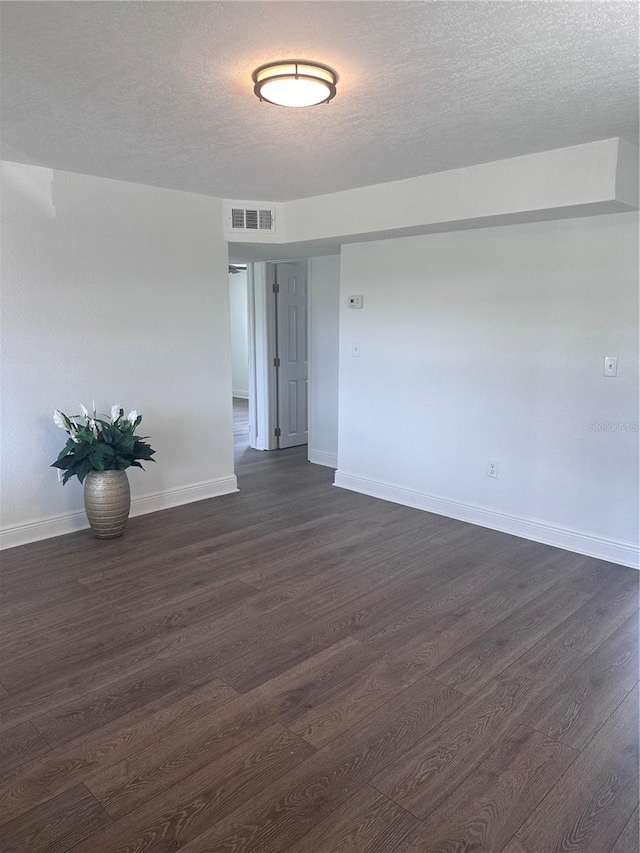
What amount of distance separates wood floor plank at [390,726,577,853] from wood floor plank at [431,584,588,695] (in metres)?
0.34

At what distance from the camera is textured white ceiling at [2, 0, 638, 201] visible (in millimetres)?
1773

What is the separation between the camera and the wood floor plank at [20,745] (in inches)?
75.3

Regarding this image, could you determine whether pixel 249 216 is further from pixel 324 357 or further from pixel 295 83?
pixel 295 83

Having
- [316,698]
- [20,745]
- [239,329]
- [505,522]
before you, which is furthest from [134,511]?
[239,329]

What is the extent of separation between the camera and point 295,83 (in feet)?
6.98

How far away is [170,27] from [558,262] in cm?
264

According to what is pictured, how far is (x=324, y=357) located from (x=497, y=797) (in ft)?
14.6

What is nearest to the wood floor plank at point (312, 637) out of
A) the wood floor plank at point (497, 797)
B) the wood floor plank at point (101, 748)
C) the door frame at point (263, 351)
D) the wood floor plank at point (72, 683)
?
the wood floor plank at point (101, 748)

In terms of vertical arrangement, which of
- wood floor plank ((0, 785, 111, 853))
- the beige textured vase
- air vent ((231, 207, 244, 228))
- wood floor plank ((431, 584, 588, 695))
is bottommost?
wood floor plank ((0, 785, 111, 853))

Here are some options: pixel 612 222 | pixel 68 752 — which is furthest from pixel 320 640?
pixel 612 222

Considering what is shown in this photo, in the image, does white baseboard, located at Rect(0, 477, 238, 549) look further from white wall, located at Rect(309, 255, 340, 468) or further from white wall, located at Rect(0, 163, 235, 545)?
white wall, located at Rect(309, 255, 340, 468)

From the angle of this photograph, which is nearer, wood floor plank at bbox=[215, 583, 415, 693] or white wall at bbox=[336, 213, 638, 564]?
wood floor plank at bbox=[215, 583, 415, 693]

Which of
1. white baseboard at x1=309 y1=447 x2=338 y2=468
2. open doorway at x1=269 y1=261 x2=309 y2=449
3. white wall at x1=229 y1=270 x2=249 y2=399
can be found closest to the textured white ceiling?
open doorway at x1=269 y1=261 x2=309 y2=449

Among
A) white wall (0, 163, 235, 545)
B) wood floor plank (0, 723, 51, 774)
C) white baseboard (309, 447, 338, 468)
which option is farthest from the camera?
white baseboard (309, 447, 338, 468)
